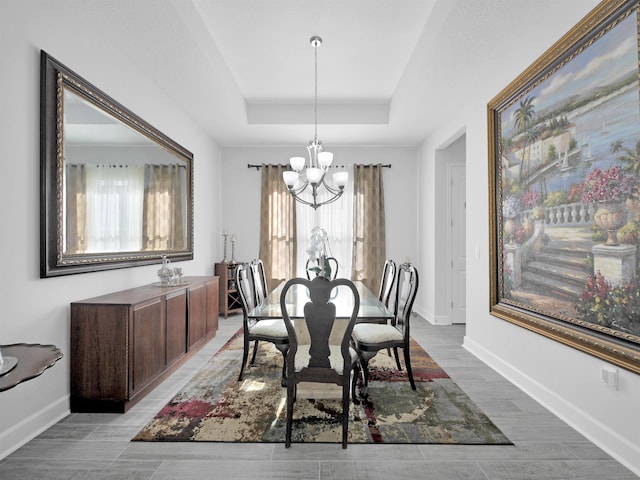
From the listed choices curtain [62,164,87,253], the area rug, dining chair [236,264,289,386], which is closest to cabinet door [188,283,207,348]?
the area rug

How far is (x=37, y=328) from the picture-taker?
214cm

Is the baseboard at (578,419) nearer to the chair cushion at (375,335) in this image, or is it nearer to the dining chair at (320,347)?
the chair cushion at (375,335)

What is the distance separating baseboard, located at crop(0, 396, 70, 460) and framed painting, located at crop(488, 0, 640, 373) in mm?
3240

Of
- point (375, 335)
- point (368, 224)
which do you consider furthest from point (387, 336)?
point (368, 224)

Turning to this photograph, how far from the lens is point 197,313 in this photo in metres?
3.70

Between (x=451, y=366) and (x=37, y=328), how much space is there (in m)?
3.17

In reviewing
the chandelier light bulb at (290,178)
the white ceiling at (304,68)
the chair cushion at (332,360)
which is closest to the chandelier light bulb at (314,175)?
the chandelier light bulb at (290,178)

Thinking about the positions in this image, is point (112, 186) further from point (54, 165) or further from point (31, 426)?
point (31, 426)

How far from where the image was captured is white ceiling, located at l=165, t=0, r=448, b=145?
298 centimetres

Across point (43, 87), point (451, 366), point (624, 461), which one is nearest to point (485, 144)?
point (451, 366)

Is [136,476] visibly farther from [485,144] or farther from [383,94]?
[383,94]

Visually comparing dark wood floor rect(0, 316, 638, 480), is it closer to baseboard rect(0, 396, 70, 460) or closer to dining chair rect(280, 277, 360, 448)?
baseboard rect(0, 396, 70, 460)

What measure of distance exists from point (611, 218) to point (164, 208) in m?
3.73

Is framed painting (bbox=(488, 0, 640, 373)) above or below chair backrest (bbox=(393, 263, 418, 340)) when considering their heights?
above
